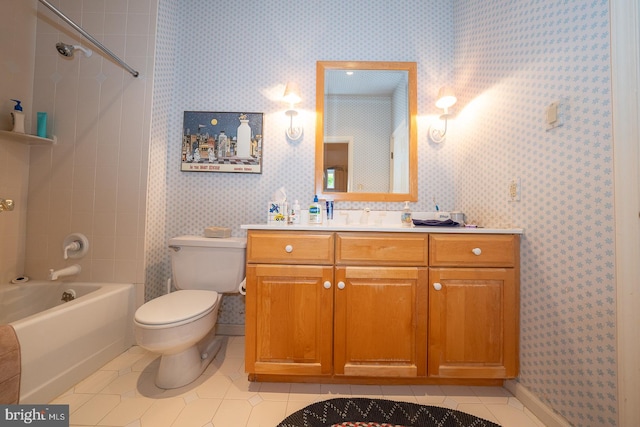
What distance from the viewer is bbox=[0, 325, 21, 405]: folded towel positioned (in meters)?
0.97

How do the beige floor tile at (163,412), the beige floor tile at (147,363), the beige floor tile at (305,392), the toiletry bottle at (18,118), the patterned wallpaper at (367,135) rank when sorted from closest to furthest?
the beige floor tile at (163,412)
the beige floor tile at (305,392)
the beige floor tile at (147,363)
the toiletry bottle at (18,118)
the patterned wallpaper at (367,135)

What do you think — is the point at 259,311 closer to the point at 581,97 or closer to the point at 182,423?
the point at 182,423

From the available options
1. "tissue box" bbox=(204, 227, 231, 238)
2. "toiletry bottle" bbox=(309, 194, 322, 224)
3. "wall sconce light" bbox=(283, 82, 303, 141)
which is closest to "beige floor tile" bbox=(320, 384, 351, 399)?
"toiletry bottle" bbox=(309, 194, 322, 224)

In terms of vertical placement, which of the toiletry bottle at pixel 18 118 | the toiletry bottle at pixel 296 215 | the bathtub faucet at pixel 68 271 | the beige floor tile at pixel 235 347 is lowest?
the beige floor tile at pixel 235 347

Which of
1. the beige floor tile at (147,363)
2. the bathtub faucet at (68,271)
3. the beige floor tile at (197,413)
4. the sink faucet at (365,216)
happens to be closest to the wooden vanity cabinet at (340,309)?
the beige floor tile at (197,413)

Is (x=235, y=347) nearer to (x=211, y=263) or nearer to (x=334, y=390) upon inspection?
(x=211, y=263)

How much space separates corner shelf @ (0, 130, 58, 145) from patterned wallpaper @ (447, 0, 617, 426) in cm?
295

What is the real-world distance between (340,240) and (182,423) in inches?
43.1

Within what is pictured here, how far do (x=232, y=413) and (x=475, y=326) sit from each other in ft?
4.20

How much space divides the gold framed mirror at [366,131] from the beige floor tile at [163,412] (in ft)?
4.72

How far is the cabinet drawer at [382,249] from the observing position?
1.27 m

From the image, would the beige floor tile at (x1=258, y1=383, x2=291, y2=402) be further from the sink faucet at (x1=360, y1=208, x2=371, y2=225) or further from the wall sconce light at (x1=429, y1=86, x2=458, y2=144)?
the wall sconce light at (x1=429, y1=86, x2=458, y2=144)

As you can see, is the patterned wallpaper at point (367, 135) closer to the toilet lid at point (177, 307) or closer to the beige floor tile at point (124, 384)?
the toilet lid at point (177, 307)

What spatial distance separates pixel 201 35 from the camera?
1867mm
